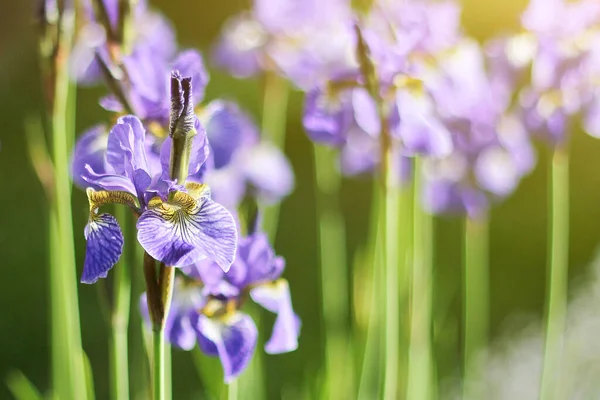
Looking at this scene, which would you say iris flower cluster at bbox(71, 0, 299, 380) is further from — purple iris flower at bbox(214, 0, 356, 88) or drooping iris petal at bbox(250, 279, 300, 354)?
purple iris flower at bbox(214, 0, 356, 88)

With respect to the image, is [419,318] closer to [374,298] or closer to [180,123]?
[374,298]

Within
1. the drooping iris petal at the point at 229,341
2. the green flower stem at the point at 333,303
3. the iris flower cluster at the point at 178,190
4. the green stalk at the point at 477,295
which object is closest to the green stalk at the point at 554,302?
the green stalk at the point at 477,295

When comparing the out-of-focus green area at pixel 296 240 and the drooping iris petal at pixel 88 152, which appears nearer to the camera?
the drooping iris petal at pixel 88 152

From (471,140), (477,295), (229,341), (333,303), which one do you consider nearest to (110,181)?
(229,341)

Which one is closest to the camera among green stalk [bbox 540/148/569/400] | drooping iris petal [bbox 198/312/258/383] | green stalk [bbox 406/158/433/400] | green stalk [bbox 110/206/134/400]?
drooping iris petal [bbox 198/312/258/383]

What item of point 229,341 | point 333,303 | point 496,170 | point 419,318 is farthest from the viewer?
point 333,303

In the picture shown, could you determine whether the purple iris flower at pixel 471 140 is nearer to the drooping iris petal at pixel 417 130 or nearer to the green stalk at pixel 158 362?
the drooping iris petal at pixel 417 130

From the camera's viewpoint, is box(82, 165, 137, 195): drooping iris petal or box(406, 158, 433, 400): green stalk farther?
box(406, 158, 433, 400): green stalk

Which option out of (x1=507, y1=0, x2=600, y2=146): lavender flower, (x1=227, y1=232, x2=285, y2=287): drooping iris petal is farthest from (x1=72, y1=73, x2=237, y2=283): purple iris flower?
(x1=507, y1=0, x2=600, y2=146): lavender flower
